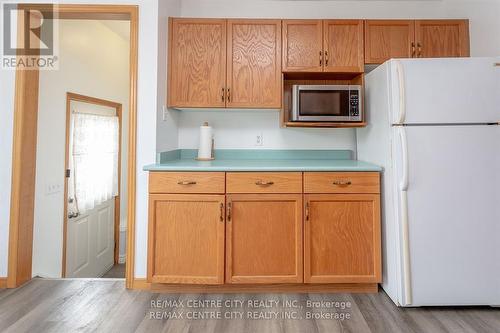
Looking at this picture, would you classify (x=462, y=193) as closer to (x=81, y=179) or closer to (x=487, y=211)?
(x=487, y=211)

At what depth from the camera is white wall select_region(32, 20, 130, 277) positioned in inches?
95.2

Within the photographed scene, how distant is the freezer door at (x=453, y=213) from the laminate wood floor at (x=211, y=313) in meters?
0.15

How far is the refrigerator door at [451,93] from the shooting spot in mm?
1748

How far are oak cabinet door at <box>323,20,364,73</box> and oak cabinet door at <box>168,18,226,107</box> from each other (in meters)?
0.85

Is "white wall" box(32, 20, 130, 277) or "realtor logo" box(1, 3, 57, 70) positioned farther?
"white wall" box(32, 20, 130, 277)

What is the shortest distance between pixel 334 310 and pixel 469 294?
850 mm

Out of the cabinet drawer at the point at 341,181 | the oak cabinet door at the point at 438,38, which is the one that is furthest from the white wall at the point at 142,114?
the oak cabinet door at the point at 438,38

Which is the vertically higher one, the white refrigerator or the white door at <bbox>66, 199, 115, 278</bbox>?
the white refrigerator

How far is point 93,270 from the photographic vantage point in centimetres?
315

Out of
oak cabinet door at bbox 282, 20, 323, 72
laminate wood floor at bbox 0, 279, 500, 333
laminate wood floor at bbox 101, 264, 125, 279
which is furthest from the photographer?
laminate wood floor at bbox 101, 264, 125, 279

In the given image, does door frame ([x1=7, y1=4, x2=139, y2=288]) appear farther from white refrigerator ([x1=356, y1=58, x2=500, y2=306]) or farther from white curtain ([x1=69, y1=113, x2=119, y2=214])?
white refrigerator ([x1=356, y1=58, x2=500, y2=306])

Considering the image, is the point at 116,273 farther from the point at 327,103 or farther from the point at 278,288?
the point at 327,103

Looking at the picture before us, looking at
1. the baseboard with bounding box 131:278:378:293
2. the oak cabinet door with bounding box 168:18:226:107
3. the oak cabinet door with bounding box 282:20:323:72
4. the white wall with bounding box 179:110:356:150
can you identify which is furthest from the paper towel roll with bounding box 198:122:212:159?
the baseboard with bounding box 131:278:378:293

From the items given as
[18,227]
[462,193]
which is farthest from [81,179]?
[462,193]
